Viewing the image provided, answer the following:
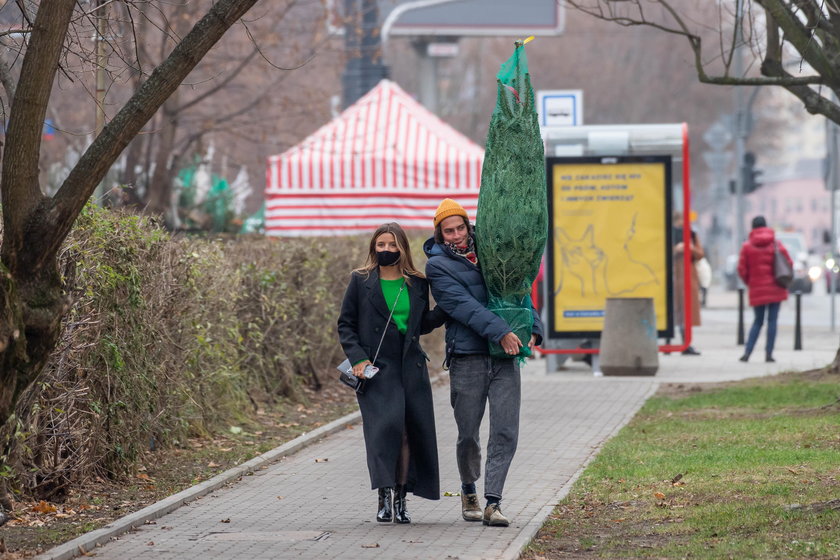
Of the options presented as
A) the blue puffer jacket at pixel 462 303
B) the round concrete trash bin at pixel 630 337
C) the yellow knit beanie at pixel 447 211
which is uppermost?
the yellow knit beanie at pixel 447 211

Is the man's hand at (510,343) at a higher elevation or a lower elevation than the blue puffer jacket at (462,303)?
lower

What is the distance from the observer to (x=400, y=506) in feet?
26.0

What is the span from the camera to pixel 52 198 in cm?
645

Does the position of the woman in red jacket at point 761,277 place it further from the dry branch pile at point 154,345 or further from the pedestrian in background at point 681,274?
the dry branch pile at point 154,345

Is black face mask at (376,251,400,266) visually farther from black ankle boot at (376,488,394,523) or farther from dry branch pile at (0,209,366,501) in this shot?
dry branch pile at (0,209,366,501)

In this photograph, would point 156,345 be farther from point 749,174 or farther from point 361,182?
point 749,174

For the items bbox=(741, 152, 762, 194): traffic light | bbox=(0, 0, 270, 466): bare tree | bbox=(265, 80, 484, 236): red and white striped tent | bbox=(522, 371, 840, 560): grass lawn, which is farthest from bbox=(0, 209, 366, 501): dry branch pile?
bbox=(741, 152, 762, 194): traffic light

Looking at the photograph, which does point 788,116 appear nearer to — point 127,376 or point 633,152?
point 633,152

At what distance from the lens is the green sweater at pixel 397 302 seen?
785 cm

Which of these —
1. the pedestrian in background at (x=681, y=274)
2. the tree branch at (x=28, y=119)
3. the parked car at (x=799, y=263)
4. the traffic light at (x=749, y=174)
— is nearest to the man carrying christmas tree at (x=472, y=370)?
the tree branch at (x=28, y=119)

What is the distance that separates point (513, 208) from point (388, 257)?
706 millimetres

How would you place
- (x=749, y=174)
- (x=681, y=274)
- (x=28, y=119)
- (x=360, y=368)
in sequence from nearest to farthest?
1. (x=28, y=119)
2. (x=360, y=368)
3. (x=681, y=274)
4. (x=749, y=174)

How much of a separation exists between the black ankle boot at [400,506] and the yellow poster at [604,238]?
957cm

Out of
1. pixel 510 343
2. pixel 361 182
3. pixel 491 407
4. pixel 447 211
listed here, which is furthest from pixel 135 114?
pixel 361 182
